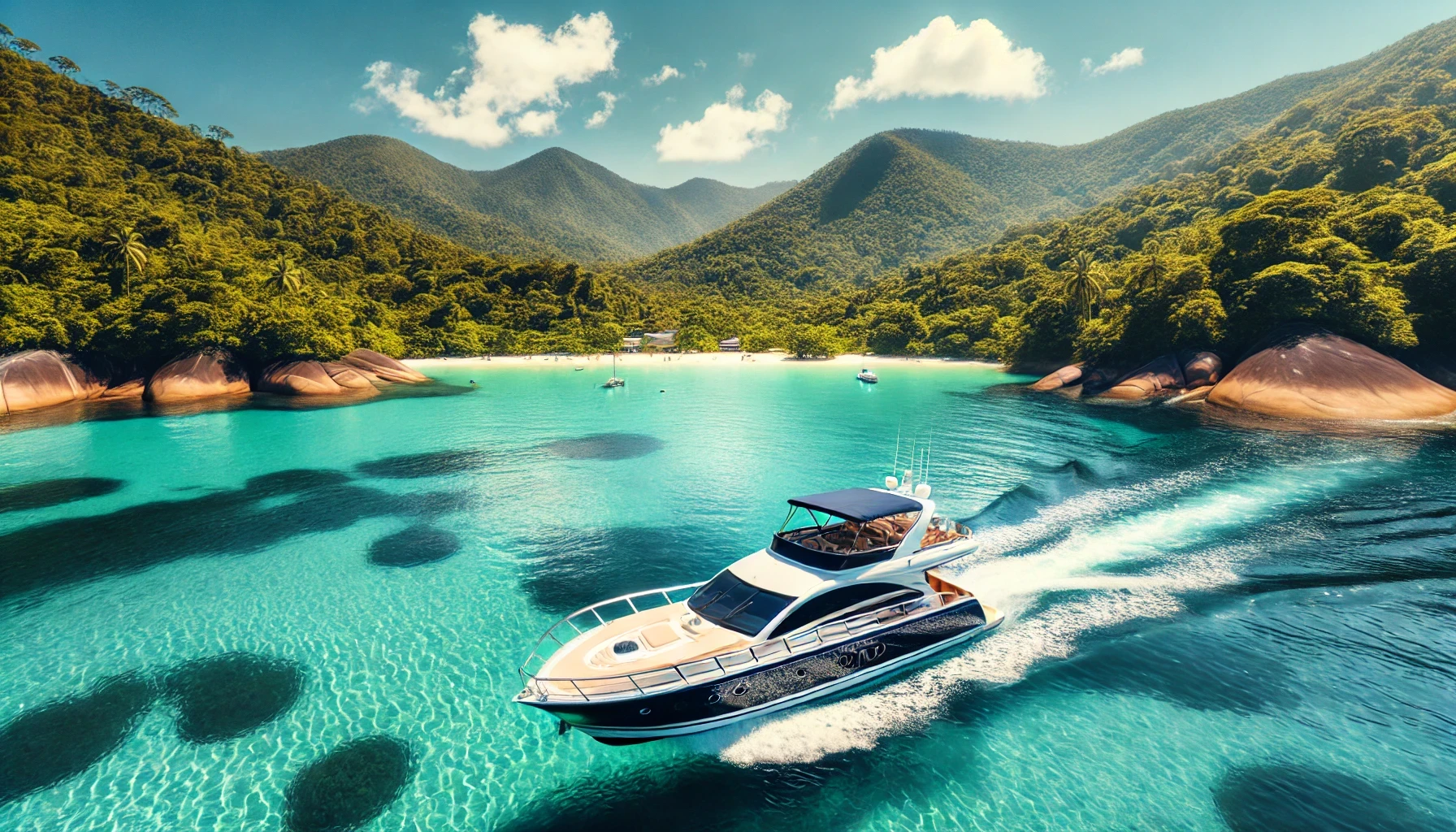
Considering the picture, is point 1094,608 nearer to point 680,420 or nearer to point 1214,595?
point 1214,595

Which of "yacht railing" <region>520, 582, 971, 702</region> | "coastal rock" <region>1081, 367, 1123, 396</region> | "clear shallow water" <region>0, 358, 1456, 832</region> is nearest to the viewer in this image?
"clear shallow water" <region>0, 358, 1456, 832</region>

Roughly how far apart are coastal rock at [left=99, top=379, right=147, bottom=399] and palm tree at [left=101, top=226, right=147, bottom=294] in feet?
30.1

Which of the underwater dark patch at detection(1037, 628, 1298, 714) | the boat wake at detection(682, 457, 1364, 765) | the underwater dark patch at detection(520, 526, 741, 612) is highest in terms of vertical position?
the underwater dark patch at detection(520, 526, 741, 612)

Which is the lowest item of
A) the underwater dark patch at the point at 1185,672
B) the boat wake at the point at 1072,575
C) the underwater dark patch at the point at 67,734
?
the underwater dark patch at the point at 1185,672

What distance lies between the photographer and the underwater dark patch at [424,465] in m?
31.1

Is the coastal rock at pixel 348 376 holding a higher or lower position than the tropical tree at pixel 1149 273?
lower

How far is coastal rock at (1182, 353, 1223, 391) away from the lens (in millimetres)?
48875

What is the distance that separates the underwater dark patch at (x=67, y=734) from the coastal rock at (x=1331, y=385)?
62.9 meters

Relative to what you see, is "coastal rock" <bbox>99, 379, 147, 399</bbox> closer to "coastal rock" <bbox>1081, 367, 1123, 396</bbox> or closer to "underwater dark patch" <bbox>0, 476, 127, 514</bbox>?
"underwater dark patch" <bbox>0, 476, 127, 514</bbox>

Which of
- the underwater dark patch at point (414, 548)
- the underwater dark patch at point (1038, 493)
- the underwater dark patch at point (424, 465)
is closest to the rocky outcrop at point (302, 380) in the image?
the underwater dark patch at point (424, 465)

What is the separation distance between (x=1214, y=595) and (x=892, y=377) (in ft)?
220

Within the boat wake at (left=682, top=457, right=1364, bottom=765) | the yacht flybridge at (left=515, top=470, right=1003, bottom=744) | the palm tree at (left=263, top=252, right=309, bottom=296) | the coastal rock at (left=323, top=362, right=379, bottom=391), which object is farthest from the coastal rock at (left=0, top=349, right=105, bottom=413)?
Result: the boat wake at (left=682, top=457, right=1364, bottom=765)

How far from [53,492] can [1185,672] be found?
159ft

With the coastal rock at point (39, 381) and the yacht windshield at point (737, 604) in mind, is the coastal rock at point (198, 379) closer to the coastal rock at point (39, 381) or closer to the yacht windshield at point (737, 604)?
the coastal rock at point (39, 381)
